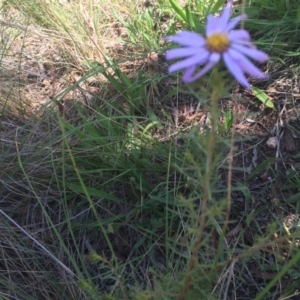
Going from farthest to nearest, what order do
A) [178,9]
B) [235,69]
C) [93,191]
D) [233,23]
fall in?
Answer: [178,9] → [93,191] → [233,23] → [235,69]

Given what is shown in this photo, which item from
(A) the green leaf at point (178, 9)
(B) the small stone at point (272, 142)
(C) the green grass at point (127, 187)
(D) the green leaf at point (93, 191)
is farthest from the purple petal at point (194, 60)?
(A) the green leaf at point (178, 9)

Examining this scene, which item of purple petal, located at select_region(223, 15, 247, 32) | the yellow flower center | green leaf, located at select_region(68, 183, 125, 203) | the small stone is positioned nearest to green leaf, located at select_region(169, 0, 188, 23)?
the small stone

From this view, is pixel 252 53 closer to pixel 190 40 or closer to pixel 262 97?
pixel 190 40

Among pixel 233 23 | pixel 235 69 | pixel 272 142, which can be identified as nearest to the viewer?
pixel 235 69

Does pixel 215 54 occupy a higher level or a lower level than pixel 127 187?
higher

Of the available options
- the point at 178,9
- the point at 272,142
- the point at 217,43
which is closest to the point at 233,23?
the point at 217,43

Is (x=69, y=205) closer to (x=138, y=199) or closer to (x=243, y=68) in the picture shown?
(x=138, y=199)
